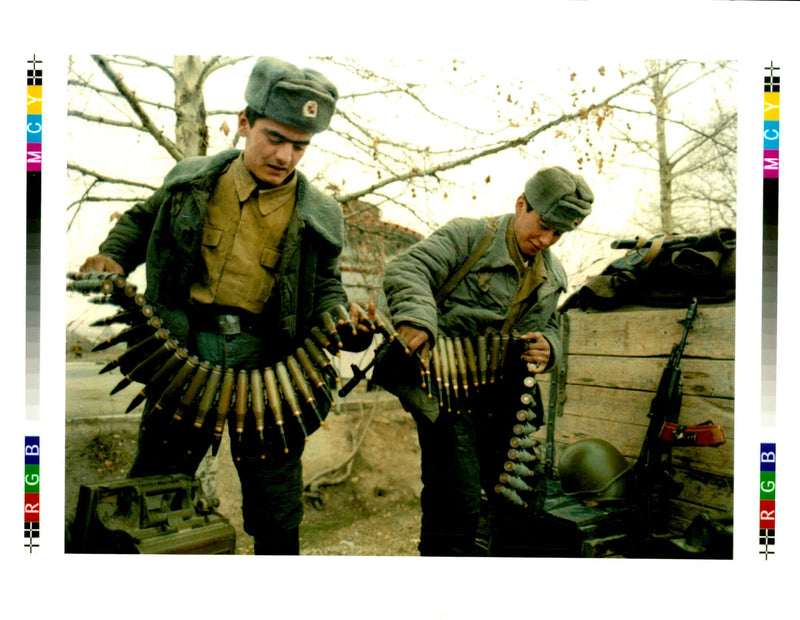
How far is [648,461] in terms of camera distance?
3.69 metres

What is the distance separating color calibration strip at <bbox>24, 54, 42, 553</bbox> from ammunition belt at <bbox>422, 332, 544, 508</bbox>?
6.29ft

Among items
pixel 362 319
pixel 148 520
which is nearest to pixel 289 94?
pixel 362 319

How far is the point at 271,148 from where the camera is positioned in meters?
3.51

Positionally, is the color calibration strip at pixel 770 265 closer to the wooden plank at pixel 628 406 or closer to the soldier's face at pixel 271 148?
the wooden plank at pixel 628 406

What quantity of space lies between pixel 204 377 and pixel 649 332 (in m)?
2.19

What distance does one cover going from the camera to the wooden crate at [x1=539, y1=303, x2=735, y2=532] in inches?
145

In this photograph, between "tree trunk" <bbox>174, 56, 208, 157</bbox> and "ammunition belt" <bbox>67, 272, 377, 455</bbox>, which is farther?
"tree trunk" <bbox>174, 56, 208, 157</bbox>

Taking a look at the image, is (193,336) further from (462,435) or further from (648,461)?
(648,461)

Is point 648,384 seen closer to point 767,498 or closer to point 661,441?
point 661,441

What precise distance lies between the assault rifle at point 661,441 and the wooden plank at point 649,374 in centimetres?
5

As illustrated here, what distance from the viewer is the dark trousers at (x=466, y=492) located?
371cm

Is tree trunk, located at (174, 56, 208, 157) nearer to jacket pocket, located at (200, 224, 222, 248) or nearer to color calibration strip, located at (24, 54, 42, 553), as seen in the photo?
jacket pocket, located at (200, 224, 222, 248)

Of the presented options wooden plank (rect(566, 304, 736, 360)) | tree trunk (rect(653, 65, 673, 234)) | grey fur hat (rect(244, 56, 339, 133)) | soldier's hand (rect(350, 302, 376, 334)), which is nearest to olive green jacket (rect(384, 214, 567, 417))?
soldier's hand (rect(350, 302, 376, 334))
